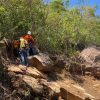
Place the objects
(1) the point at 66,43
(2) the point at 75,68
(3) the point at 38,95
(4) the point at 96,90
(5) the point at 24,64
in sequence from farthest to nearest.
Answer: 1. (1) the point at 66,43
2. (2) the point at 75,68
3. (4) the point at 96,90
4. (5) the point at 24,64
5. (3) the point at 38,95

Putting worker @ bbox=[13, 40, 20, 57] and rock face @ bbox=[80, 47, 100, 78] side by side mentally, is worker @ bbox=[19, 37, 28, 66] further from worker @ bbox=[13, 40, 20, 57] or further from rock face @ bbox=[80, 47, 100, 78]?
rock face @ bbox=[80, 47, 100, 78]

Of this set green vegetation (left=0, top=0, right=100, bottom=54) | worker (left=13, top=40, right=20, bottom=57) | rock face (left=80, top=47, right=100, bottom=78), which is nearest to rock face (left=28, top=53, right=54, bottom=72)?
worker (left=13, top=40, right=20, bottom=57)

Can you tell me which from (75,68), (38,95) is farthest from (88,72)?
(38,95)

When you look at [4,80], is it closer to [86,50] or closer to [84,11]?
[86,50]

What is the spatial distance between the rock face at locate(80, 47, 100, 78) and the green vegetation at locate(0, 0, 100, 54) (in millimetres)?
790

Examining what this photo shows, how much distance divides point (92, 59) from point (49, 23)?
10.6 ft

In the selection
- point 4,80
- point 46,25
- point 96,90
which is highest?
point 46,25

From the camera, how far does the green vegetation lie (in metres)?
20.6

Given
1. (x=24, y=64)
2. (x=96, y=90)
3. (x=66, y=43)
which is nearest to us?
(x=24, y=64)

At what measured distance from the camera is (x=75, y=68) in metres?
20.7

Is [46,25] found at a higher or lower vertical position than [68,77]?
higher

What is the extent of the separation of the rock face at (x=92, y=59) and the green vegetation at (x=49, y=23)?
0.79m

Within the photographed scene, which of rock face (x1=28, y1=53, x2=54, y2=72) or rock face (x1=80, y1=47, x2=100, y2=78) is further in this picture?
rock face (x1=80, y1=47, x2=100, y2=78)

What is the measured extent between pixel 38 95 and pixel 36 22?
252 inches
